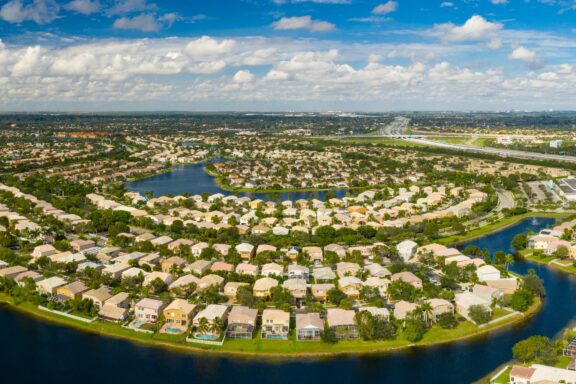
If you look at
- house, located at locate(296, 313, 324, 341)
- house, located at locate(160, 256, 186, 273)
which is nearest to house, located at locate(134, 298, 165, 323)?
house, located at locate(160, 256, 186, 273)

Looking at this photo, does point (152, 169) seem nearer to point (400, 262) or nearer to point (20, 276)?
point (20, 276)

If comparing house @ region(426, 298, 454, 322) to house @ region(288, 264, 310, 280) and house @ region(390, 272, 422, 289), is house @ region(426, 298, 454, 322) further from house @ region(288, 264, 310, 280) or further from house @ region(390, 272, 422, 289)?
house @ region(288, 264, 310, 280)

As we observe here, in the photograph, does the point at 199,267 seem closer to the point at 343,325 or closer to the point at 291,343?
the point at 291,343

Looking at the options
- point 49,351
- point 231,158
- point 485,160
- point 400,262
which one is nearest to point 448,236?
point 400,262

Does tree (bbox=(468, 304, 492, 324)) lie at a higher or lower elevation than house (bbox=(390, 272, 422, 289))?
lower

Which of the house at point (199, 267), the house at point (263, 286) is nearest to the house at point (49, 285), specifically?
the house at point (199, 267)

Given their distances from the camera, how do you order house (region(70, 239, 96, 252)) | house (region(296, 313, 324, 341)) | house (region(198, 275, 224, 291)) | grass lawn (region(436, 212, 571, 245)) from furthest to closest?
grass lawn (region(436, 212, 571, 245)) < house (region(70, 239, 96, 252)) < house (region(198, 275, 224, 291)) < house (region(296, 313, 324, 341))
